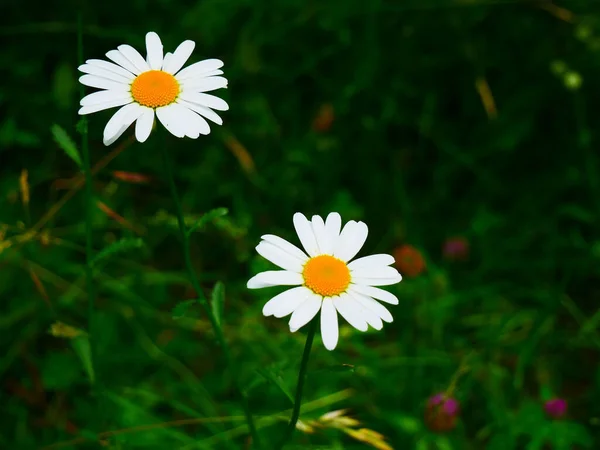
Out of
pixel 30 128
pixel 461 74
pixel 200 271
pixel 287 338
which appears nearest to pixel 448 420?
pixel 287 338

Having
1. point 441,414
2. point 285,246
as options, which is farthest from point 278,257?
point 441,414

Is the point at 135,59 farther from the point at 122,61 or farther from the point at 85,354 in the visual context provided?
the point at 85,354

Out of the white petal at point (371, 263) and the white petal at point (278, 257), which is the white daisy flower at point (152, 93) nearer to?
the white petal at point (278, 257)

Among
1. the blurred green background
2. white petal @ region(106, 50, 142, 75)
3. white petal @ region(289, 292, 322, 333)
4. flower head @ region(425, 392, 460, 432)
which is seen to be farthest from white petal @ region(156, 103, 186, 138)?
flower head @ region(425, 392, 460, 432)

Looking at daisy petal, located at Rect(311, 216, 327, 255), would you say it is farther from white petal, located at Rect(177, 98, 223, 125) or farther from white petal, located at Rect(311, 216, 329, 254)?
white petal, located at Rect(177, 98, 223, 125)

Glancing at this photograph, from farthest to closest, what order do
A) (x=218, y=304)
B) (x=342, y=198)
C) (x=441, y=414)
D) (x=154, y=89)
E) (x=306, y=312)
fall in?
(x=342, y=198), (x=441, y=414), (x=218, y=304), (x=154, y=89), (x=306, y=312)

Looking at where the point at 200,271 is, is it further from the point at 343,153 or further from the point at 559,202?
the point at 559,202
